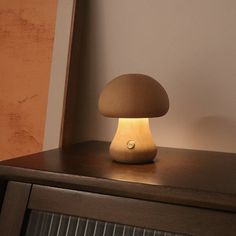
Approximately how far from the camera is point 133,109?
700mm

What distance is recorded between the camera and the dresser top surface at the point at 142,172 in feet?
1.93

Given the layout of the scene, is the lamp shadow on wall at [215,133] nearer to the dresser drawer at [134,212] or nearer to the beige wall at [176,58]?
the beige wall at [176,58]

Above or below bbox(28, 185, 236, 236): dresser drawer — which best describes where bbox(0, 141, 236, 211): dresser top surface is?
above

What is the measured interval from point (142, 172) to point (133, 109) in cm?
12

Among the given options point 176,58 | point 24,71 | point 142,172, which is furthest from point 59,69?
point 142,172

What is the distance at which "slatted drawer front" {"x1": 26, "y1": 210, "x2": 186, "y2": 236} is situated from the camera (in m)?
0.63

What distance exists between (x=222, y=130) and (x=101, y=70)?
37 cm

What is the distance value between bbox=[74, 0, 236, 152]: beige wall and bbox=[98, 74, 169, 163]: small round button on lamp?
222 mm

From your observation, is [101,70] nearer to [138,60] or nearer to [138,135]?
[138,60]

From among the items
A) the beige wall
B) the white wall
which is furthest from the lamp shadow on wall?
the white wall

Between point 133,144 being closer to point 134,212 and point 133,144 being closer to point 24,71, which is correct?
point 134,212

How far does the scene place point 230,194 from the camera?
556 millimetres

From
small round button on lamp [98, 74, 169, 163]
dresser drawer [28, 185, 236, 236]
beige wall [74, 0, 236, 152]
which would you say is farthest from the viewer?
beige wall [74, 0, 236, 152]

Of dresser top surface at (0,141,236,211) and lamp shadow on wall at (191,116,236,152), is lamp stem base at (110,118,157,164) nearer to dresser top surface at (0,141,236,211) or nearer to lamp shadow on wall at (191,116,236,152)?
dresser top surface at (0,141,236,211)
